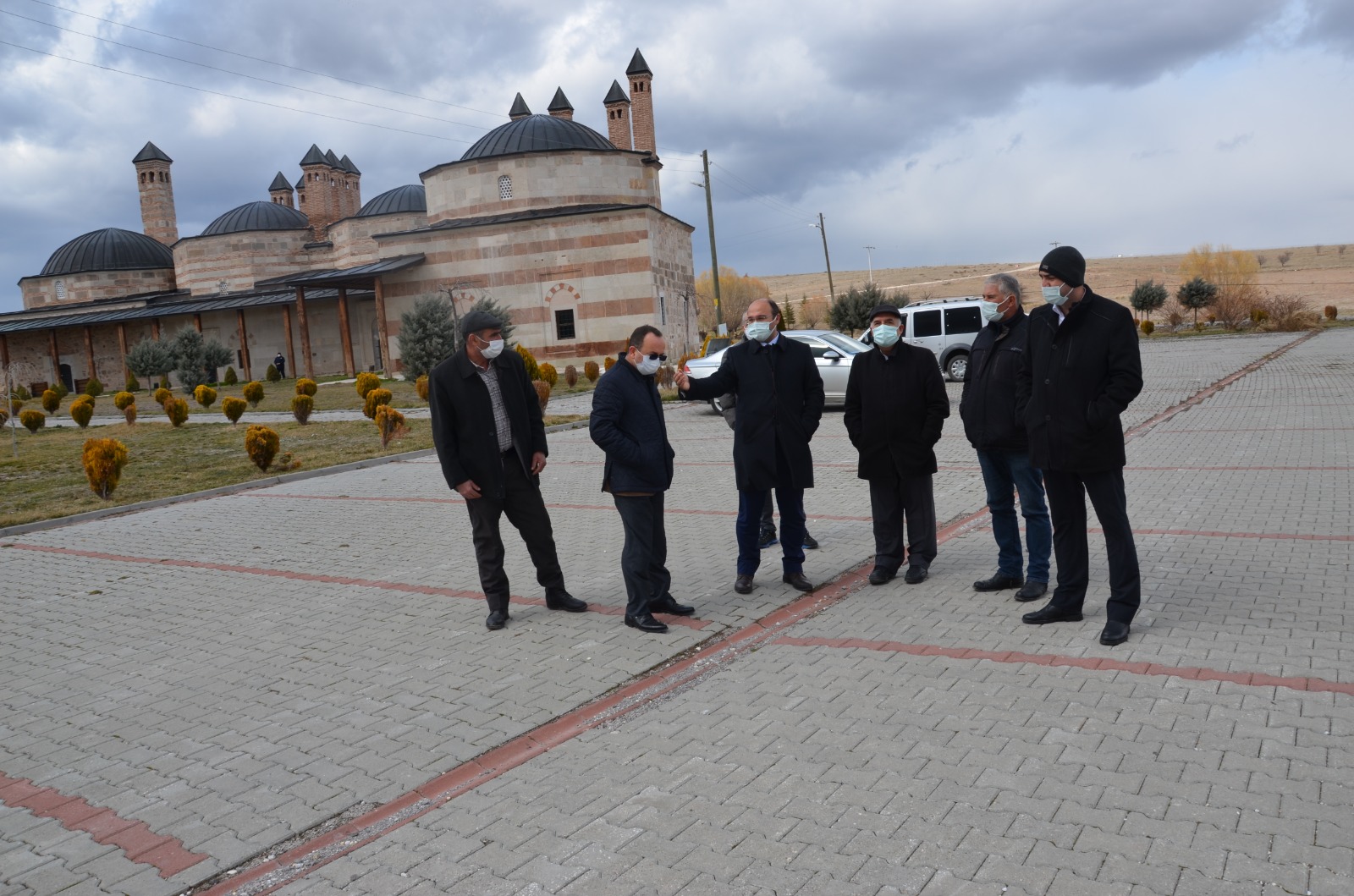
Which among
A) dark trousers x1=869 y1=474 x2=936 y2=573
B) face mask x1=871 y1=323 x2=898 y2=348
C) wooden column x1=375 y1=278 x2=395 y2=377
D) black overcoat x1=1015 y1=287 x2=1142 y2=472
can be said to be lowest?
dark trousers x1=869 y1=474 x2=936 y2=573

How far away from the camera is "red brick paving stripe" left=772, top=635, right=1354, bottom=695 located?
14.5ft

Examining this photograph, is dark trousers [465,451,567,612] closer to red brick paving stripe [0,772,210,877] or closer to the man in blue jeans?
red brick paving stripe [0,772,210,877]

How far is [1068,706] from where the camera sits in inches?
171

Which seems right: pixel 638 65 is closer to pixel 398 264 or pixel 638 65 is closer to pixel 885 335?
pixel 398 264

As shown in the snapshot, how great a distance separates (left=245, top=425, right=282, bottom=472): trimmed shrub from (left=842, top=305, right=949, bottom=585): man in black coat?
11.1 meters

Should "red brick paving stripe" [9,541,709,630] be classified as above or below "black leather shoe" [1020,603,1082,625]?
Result: above

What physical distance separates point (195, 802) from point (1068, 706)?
11.8ft

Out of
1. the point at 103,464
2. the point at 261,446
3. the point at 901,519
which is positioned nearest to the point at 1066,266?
the point at 901,519

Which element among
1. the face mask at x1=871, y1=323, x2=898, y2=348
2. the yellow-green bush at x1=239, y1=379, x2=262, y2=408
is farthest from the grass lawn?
the face mask at x1=871, y1=323, x2=898, y2=348

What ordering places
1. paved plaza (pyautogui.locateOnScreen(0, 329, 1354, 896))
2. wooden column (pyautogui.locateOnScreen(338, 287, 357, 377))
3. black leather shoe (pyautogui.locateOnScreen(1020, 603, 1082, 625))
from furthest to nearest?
wooden column (pyautogui.locateOnScreen(338, 287, 357, 377)) < black leather shoe (pyautogui.locateOnScreen(1020, 603, 1082, 625)) < paved plaza (pyautogui.locateOnScreen(0, 329, 1354, 896))

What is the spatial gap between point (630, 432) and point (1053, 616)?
2.59 meters

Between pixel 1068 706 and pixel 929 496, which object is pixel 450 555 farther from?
pixel 1068 706

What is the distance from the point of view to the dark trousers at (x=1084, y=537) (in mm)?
5172

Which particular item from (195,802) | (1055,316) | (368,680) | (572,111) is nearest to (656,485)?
(368,680)
